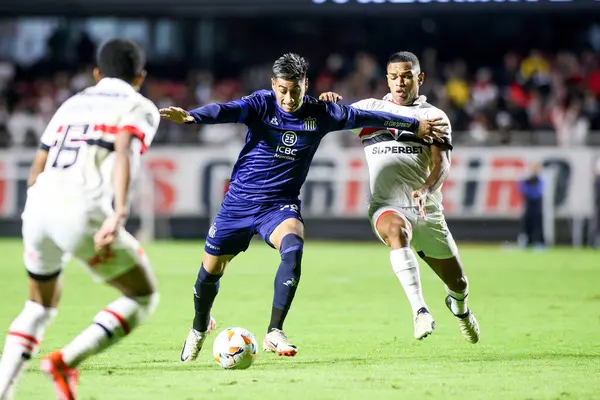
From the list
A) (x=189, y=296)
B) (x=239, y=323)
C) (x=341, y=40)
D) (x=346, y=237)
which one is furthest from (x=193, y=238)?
(x=239, y=323)

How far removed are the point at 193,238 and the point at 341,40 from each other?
7173 mm

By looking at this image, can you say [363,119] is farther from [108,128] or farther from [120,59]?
[108,128]

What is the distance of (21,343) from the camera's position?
6.01m

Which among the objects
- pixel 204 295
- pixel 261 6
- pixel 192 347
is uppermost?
pixel 261 6

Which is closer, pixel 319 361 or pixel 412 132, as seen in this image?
pixel 319 361

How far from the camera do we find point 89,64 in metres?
26.0

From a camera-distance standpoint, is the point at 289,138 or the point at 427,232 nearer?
the point at 289,138

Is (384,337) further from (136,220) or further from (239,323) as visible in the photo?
(136,220)

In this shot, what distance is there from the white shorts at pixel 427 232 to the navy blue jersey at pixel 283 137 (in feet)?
3.20

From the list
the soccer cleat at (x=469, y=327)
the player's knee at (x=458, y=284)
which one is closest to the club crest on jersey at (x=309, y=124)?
the player's knee at (x=458, y=284)

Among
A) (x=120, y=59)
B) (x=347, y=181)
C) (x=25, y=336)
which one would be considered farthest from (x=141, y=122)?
(x=347, y=181)

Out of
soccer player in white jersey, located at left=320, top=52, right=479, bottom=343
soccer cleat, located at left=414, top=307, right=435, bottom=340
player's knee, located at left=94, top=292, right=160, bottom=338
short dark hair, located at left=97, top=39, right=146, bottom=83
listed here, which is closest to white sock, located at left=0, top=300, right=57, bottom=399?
player's knee, located at left=94, top=292, right=160, bottom=338

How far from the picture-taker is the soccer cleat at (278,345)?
26.7ft

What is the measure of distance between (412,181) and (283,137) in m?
1.50
